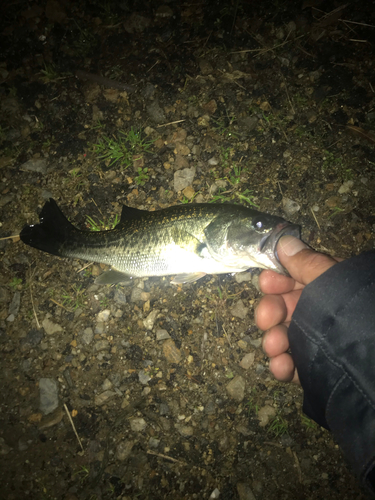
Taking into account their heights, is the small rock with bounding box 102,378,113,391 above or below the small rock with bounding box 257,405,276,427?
below

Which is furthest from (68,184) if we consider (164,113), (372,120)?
(372,120)

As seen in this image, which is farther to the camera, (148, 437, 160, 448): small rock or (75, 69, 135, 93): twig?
(75, 69, 135, 93): twig

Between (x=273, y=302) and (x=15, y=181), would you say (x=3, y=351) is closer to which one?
(x=15, y=181)

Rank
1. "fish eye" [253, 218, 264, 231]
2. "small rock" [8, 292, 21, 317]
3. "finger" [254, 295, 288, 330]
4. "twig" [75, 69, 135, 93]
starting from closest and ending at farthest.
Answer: "fish eye" [253, 218, 264, 231] → "finger" [254, 295, 288, 330] → "small rock" [8, 292, 21, 317] → "twig" [75, 69, 135, 93]

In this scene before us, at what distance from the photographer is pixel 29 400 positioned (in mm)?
3934

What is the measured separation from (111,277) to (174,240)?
1.09 m

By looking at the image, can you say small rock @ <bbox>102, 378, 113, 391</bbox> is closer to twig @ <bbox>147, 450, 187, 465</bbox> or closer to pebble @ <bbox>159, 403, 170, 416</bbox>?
pebble @ <bbox>159, 403, 170, 416</bbox>

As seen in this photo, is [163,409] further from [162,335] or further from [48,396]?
[48,396]

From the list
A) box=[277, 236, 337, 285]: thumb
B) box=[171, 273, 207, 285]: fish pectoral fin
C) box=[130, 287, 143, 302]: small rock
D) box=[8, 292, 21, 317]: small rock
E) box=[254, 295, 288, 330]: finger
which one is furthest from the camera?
box=[8, 292, 21, 317]: small rock

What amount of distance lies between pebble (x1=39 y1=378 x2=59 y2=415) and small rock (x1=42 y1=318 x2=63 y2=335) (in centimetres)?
69

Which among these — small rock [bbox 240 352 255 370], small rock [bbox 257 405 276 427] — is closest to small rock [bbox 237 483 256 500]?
small rock [bbox 257 405 276 427]

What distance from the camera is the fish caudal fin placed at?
3.89 m

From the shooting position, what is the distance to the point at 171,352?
12.3 ft

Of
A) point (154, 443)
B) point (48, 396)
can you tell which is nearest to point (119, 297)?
point (48, 396)
